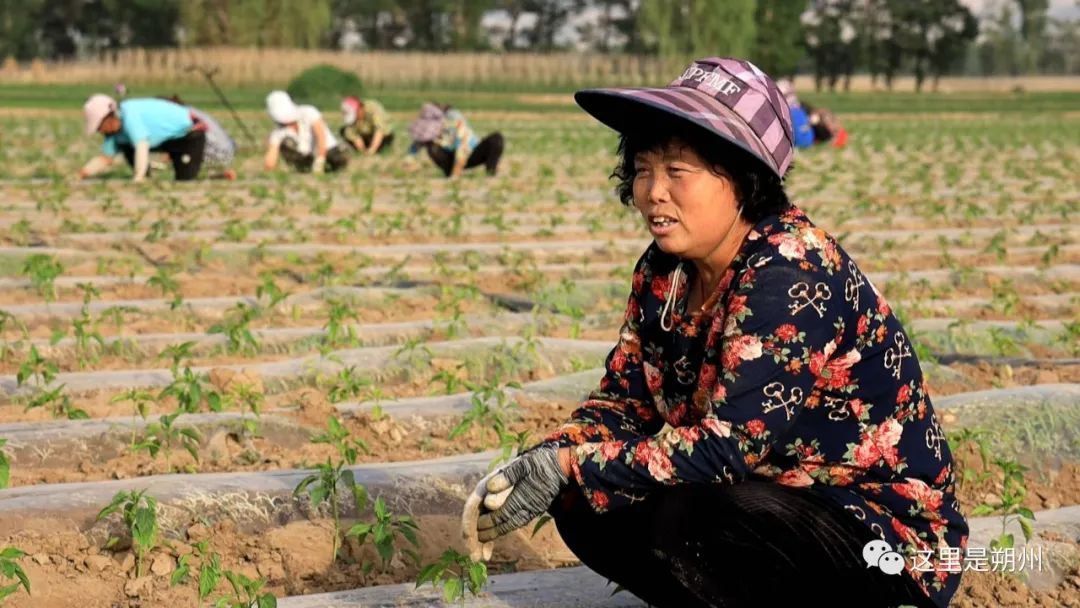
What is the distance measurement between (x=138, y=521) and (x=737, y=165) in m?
1.61

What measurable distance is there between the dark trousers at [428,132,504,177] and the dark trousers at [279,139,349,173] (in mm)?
952

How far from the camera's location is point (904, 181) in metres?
14.5

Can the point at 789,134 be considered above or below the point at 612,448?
above

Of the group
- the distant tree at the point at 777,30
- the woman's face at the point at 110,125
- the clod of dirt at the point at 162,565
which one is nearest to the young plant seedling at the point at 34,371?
the clod of dirt at the point at 162,565

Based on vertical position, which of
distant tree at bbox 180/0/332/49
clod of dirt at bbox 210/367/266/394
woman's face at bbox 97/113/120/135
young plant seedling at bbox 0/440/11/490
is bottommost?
clod of dirt at bbox 210/367/266/394

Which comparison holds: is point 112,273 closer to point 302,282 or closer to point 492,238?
point 302,282

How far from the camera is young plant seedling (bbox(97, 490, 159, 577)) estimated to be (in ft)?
10.8

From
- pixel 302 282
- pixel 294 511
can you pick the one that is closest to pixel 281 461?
pixel 294 511

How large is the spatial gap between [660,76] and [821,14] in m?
33.6

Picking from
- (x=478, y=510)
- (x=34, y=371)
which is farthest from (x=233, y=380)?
(x=478, y=510)

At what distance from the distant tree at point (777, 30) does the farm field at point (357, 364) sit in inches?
1965

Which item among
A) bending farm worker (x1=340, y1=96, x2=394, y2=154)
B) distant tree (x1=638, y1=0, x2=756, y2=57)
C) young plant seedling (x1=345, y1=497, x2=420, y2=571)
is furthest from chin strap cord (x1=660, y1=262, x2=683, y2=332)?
distant tree (x1=638, y1=0, x2=756, y2=57)

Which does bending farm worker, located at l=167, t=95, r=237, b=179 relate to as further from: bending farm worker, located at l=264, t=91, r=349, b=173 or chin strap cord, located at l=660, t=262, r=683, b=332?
chin strap cord, located at l=660, t=262, r=683, b=332

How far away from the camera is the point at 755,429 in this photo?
263cm
